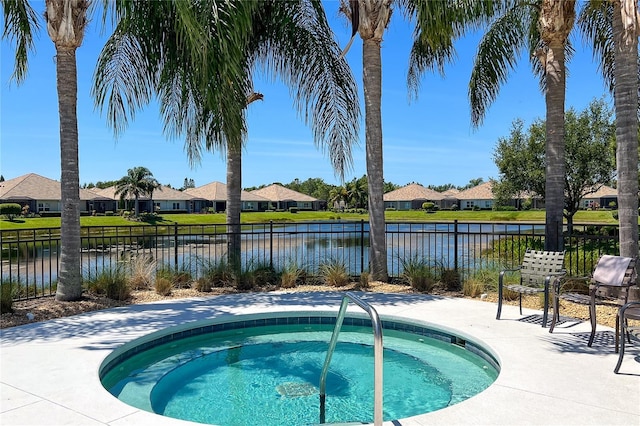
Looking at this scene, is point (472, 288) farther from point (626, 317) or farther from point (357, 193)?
point (357, 193)

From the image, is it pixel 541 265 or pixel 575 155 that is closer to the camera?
Answer: pixel 541 265

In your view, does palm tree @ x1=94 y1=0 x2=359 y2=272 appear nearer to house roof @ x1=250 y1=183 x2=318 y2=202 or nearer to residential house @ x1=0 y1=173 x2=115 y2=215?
residential house @ x1=0 y1=173 x2=115 y2=215

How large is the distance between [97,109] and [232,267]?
174 inches

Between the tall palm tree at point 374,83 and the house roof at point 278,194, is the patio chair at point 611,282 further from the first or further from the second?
the house roof at point 278,194

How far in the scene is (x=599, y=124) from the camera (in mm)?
19859

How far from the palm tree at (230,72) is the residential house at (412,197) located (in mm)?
62435

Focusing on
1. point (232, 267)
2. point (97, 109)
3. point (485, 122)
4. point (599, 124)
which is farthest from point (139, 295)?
point (599, 124)

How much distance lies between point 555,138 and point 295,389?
784cm

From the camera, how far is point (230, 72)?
727cm

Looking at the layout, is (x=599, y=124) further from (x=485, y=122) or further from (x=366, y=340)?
(x=366, y=340)

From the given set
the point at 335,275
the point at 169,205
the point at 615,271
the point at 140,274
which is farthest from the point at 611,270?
the point at 169,205

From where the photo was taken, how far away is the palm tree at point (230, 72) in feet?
23.7

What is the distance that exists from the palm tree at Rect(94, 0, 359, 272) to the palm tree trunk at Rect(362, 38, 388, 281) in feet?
3.32

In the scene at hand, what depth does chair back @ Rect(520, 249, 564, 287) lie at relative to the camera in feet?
22.4
